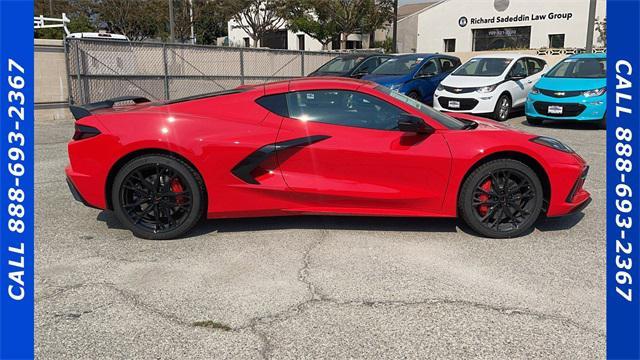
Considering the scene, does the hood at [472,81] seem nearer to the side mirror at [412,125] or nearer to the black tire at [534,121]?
the black tire at [534,121]

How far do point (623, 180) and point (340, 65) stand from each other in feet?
47.6

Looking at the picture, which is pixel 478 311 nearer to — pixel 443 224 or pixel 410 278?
pixel 410 278

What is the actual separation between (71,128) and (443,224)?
9.27 meters

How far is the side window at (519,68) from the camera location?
12499 millimetres

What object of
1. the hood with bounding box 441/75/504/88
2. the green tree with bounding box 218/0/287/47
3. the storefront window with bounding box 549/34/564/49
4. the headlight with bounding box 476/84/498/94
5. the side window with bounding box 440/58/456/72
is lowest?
the headlight with bounding box 476/84/498/94

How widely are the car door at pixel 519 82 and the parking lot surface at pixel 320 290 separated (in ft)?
25.9

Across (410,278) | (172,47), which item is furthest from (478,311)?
(172,47)

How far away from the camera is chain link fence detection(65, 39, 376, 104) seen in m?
12.2

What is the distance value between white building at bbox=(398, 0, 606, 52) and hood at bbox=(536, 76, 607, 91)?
30.1m

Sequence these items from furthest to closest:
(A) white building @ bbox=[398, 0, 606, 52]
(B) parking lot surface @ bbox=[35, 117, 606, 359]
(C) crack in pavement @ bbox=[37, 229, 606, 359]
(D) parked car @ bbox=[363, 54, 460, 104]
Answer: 1. (A) white building @ bbox=[398, 0, 606, 52]
2. (D) parked car @ bbox=[363, 54, 460, 104]
3. (C) crack in pavement @ bbox=[37, 229, 606, 359]
4. (B) parking lot surface @ bbox=[35, 117, 606, 359]

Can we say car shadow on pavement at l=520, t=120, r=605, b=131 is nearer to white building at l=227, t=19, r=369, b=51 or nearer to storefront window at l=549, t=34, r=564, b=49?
storefront window at l=549, t=34, r=564, b=49

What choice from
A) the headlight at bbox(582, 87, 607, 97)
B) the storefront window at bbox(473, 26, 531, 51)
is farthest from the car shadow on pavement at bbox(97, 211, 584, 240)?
the storefront window at bbox(473, 26, 531, 51)

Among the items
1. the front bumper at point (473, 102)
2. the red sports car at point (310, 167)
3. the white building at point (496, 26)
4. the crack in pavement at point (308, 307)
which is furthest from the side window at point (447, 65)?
the white building at point (496, 26)

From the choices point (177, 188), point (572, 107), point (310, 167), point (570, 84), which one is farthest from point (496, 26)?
point (177, 188)
